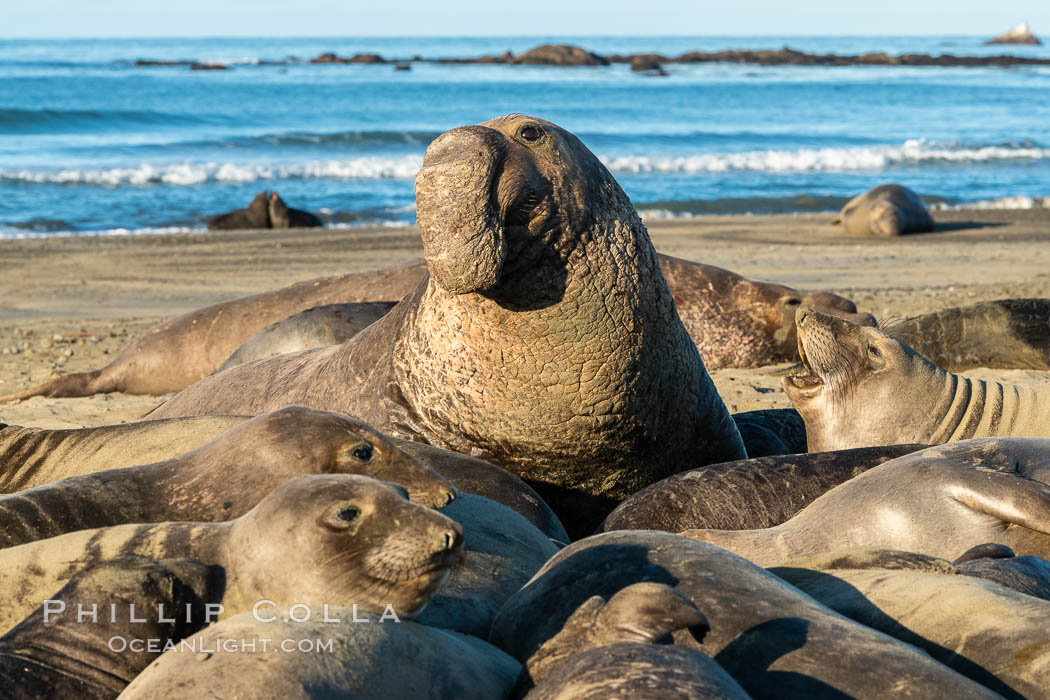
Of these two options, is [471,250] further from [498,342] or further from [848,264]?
[848,264]

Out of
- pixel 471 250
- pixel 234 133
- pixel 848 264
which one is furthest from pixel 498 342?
pixel 234 133

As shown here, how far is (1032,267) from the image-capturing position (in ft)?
46.3

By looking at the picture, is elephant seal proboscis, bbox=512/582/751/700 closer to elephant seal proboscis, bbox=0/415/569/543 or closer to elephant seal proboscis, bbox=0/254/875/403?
elephant seal proboscis, bbox=0/415/569/543

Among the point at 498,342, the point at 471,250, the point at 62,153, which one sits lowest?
the point at 62,153

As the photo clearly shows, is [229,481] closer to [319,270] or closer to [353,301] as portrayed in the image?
[353,301]

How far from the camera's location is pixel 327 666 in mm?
2350

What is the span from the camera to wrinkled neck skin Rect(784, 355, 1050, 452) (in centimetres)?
558

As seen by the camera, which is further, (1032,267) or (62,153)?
(62,153)

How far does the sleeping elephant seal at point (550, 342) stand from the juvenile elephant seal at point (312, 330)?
216 centimetres

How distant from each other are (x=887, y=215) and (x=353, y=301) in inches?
426

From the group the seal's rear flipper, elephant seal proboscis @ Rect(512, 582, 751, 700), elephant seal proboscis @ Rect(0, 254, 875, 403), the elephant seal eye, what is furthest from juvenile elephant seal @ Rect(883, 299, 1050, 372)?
elephant seal proboscis @ Rect(512, 582, 751, 700)

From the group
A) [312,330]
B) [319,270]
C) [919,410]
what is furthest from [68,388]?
[919,410]

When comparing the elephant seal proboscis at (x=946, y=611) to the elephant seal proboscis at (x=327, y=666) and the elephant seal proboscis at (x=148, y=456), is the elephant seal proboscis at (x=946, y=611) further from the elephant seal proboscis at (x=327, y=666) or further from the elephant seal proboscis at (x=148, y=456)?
the elephant seal proboscis at (x=148, y=456)

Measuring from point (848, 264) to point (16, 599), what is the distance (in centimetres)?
1279
